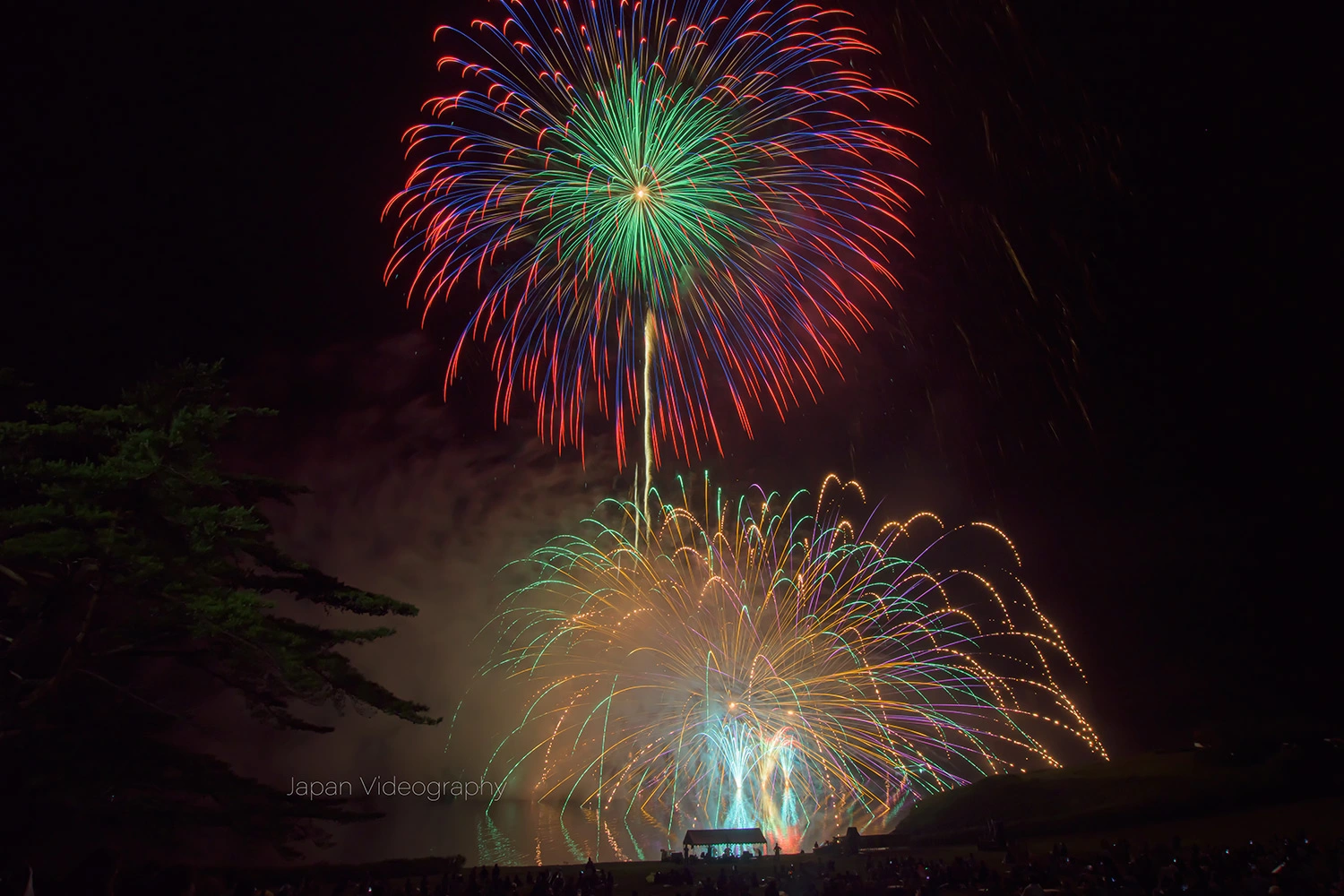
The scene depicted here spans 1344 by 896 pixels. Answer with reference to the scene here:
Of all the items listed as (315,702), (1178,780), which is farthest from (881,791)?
(315,702)

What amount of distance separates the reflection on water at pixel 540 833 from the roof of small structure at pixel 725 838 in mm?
11439

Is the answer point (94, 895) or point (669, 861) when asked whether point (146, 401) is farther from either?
point (669, 861)

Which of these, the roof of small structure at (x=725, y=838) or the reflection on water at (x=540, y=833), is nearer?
the roof of small structure at (x=725, y=838)

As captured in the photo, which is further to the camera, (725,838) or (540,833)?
(540,833)

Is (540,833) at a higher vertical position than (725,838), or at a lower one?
higher

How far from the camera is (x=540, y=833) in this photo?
62.3 metres

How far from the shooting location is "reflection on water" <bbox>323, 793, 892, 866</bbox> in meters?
44.3

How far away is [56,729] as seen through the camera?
51.3 ft

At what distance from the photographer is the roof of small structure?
88.5 feet

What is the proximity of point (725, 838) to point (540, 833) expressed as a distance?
4129 cm

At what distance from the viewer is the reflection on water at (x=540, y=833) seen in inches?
1746

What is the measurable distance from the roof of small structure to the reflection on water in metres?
11.4

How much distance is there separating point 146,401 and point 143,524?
9.87ft

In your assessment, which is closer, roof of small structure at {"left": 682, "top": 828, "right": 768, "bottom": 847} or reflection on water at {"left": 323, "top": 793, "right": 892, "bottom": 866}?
roof of small structure at {"left": 682, "top": 828, "right": 768, "bottom": 847}
